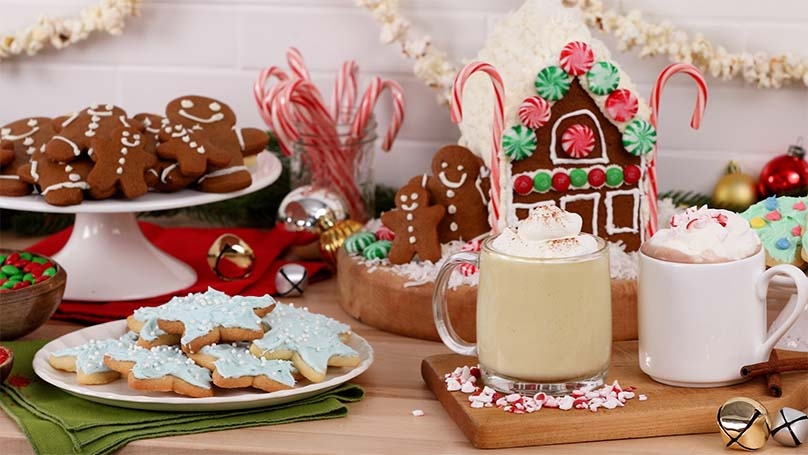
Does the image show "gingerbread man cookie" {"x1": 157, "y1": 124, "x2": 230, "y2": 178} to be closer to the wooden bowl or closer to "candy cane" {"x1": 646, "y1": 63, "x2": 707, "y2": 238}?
the wooden bowl

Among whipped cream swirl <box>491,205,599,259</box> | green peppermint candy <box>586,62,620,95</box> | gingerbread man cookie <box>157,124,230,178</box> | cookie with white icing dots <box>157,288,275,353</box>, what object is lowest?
cookie with white icing dots <box>157,288,275,353</box>

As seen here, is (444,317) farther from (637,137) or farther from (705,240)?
(637,137)

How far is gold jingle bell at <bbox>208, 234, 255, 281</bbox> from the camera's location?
1691mm

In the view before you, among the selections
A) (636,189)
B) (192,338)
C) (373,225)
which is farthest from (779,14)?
(192,338)

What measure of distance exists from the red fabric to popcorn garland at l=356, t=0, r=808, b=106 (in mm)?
348

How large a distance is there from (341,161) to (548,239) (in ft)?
2.48

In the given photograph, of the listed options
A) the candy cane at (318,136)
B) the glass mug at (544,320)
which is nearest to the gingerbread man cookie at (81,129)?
the candy cane at (318,136)

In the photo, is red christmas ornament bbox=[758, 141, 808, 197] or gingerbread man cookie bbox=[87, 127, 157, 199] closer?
gingerbread man cookie bbox=[87, 127, 157, 199]

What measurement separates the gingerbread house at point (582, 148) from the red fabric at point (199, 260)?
0.40 m

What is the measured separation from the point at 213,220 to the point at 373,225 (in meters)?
0.39

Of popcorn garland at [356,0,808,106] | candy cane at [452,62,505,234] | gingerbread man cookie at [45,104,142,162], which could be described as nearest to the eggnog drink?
candy cane at [452,62,505,234]

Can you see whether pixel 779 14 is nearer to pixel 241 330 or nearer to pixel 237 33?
pixel 237 33

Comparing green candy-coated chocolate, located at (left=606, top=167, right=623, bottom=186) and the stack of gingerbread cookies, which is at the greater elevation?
the stack of gingerbread cookies

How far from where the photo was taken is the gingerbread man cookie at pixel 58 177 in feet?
4.98
